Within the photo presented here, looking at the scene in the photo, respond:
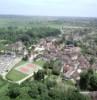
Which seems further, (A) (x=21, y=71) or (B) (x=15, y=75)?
(A) (x=21, y=71)

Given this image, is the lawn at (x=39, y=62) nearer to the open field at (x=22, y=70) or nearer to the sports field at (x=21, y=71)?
the open field at (x=22, y=70)

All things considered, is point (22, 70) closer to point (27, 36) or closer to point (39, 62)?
point (39, 62)

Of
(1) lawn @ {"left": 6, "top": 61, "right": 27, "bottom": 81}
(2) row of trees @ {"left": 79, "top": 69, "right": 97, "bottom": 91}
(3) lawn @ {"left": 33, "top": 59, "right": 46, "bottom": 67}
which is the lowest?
(1) lawn @ {"left": 6, "top": 61, "right": 27, "bottom": 81}

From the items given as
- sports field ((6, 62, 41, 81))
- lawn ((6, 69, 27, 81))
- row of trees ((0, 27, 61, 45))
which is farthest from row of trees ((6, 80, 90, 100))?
row of trees ((0, 27, 61, 45))

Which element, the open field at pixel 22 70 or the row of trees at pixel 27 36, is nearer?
the open field at pixel 22 70

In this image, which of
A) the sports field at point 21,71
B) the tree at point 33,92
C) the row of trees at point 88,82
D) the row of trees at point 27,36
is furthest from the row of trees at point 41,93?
the row of trees at point 27,36

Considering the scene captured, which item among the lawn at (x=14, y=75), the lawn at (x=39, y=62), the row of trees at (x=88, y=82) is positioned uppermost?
the row of trees at (x=88, y=82)

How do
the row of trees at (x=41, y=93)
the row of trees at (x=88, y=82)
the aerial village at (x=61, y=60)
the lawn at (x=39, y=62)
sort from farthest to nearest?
the lawn at (x=39, y=62), the aerial village at (x=61, y=60), the row of trees at (x=88, y=82), the row of trees at (x=41, y=93)

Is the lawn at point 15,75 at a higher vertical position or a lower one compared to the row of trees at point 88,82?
lower

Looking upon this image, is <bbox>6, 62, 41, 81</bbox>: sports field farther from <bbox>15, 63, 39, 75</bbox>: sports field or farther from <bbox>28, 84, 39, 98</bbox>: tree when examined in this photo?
<bbox>28, 84, 39, 98</bbox>: tree

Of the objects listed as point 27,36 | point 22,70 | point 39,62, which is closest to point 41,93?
point 22,70

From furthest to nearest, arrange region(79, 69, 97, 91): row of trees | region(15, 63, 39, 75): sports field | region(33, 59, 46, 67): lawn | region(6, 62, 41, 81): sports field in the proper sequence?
1. region(33, 59, 46, 67): lawn
2. region(15, 63, 39, 75): sports field
3. region(6, 62, 41, 81): sports field
4. region(79, 69, 97, 91): row of trees

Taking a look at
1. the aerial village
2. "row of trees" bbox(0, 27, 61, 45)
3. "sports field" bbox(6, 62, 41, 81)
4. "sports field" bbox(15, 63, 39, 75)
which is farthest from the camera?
"row of trees" bbox(0, 27, 61, 45)
